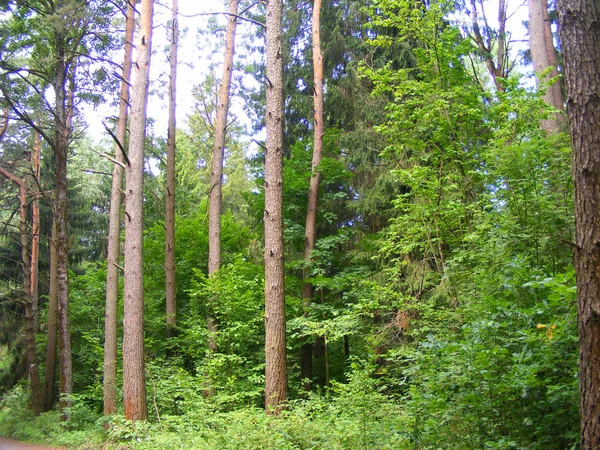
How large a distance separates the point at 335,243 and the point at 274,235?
5.50 meters

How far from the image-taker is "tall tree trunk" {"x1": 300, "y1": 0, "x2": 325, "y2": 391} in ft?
43.7

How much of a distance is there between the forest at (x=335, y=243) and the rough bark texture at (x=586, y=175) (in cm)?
1

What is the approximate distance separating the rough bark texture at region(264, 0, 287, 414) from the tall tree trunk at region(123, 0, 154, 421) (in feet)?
8.76

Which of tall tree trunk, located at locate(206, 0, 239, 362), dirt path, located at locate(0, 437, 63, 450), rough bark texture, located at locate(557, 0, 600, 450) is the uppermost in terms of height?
tall tree trunk, located at locate(206, 0, 239, 362)

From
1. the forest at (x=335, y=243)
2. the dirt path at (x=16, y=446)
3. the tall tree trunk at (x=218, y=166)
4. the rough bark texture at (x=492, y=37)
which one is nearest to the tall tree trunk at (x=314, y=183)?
the forest at (x=335, y=243)

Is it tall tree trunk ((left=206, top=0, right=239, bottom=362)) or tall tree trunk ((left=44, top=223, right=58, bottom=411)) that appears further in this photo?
tall tree trunk ((left=44, top=223, right=58, bottom=411))

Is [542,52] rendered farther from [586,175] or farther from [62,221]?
[62,221]

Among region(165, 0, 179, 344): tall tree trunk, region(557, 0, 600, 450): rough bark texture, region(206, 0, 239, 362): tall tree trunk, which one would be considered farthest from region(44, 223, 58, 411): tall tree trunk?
region(557, 0, 600, 450): rough bark texture

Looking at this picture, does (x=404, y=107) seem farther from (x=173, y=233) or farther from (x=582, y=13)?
(x=173, y=233)

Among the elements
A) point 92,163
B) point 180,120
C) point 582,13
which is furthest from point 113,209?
point 92,163

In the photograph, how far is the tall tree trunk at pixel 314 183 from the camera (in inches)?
524

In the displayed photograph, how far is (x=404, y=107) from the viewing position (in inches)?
355

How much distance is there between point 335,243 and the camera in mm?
13461

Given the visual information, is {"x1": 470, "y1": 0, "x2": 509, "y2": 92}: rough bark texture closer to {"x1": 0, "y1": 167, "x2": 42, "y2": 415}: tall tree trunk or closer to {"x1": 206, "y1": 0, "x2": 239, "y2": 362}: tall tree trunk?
{"x1": 206, "y1": 0, "x2": 239, "y2": 362}: tall tree trunk
